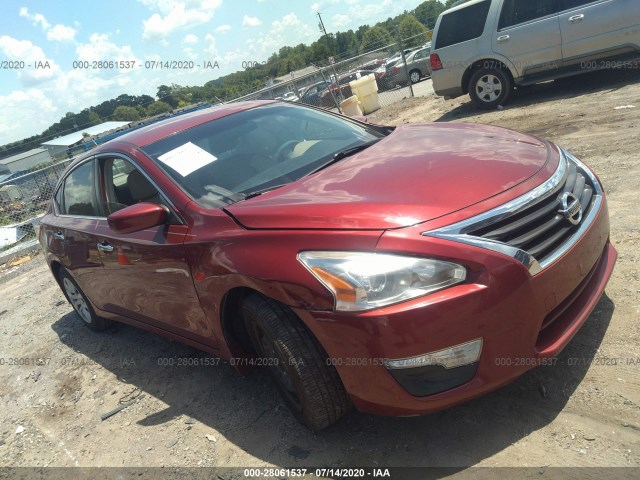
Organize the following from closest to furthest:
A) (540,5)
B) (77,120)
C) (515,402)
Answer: (515,402), (540,5), (77,120)

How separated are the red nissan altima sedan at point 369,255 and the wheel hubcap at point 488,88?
672cm

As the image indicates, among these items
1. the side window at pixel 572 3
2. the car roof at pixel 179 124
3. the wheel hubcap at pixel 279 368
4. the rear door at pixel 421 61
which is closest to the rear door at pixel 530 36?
the side window at pixel 572 3

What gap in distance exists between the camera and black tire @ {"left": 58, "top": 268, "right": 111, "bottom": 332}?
4801 mm

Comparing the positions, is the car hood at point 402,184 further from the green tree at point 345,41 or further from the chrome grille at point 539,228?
the green tree at point 345,41

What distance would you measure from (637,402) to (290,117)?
278 cm

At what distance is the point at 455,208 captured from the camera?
2.17 metres

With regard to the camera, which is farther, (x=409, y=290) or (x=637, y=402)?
(x=637, y=402)

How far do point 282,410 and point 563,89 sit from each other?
8798 millimetres

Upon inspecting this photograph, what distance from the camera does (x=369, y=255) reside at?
2090mm

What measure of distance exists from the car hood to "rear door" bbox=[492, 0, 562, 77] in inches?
258

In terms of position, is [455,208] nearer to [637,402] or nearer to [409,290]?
[409,290]

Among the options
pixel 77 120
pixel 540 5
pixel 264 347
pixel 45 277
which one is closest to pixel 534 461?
pixel 264 347

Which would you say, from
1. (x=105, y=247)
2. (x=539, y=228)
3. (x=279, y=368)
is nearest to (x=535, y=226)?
(x=539, y=228)

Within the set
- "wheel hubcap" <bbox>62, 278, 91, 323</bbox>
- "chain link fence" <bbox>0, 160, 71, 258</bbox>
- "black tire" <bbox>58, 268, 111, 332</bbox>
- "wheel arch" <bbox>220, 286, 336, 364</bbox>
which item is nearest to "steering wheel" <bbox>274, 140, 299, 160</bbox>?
"wheel arch" <bbox>220, 286, 336, 364</bbox>
